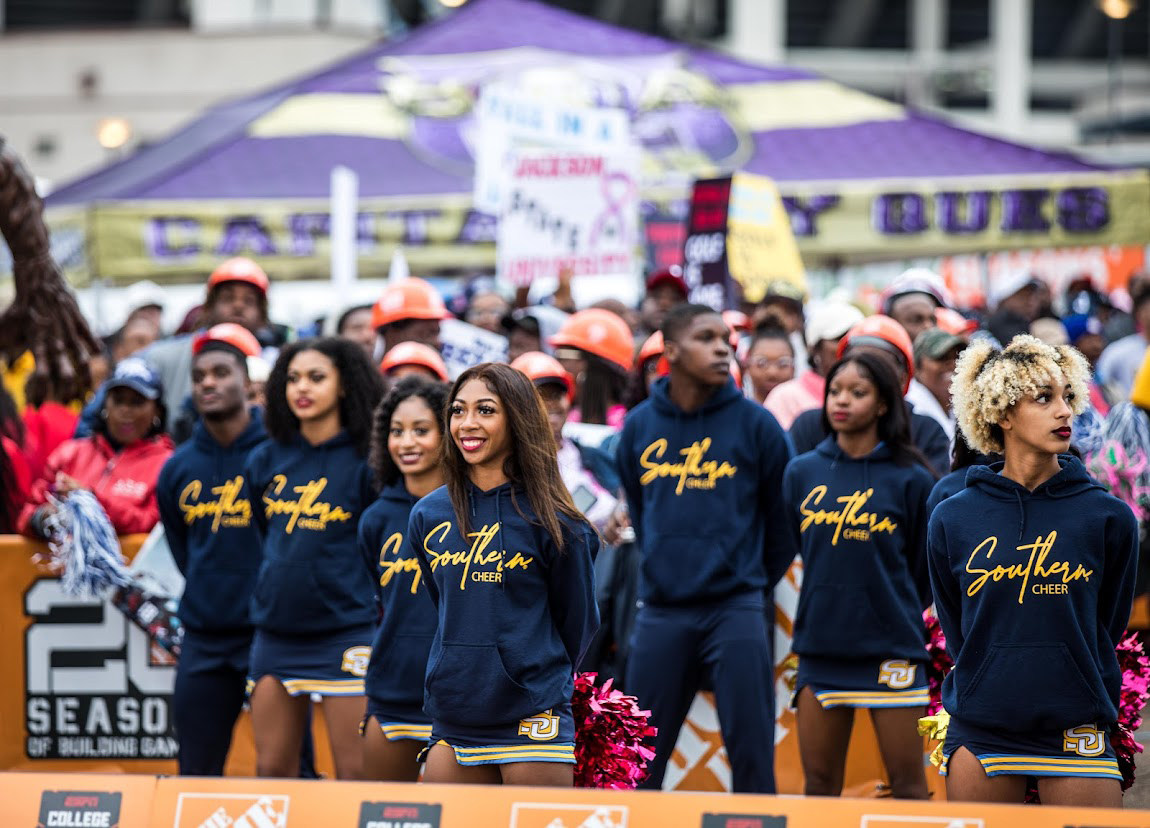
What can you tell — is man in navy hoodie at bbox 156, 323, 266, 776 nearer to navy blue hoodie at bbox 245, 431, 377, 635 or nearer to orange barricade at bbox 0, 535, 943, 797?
navy blue hoodie at bbox 245, 431, 377, 635

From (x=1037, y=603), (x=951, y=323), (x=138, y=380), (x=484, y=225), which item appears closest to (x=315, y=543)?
(x=138, y=380)

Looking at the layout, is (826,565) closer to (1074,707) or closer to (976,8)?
(1074,707)

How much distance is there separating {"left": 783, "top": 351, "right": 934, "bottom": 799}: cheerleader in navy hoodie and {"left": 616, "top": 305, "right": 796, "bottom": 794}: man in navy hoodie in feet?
0.77

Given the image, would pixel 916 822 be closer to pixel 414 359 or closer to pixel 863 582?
pixel 863 582

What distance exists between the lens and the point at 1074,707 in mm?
4730

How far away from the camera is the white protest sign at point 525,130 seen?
1214 centimetres

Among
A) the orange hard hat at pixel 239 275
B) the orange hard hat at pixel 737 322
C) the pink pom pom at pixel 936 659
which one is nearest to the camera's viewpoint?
the pink pom pom at pixel 936 659

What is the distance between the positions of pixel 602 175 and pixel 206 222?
265 inches

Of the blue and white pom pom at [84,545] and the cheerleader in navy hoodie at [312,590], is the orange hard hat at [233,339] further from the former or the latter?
the cheerleader in navy hoodie at [312,590]

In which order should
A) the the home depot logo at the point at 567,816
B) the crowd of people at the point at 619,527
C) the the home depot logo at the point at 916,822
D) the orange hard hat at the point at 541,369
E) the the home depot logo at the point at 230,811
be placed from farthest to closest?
1. the orange hard hat at the point at 541,369
2. the crowd of people at the point at 619,527
3. the the home depot logo at the point at 230,811
4. the the home depot logo at the point at 567,816
5. the the home depot logo at the point at 916,822

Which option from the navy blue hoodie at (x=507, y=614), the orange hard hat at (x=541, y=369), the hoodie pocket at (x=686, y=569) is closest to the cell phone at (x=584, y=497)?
the orange hard hat at (x=541, y=369)

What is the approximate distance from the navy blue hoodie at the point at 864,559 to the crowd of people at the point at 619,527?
0.03 ft

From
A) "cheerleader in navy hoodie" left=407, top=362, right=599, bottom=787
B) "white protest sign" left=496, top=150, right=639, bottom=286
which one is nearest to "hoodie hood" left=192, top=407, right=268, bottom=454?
"cheerleader in navy hoodie" left=407, top=362, right=599, bottom=787

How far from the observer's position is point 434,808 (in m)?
4.20
